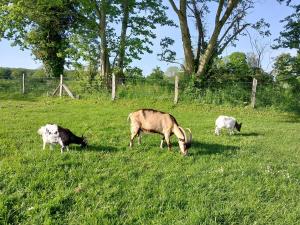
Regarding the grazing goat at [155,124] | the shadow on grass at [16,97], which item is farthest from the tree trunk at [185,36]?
the grazing goat at [155,124]

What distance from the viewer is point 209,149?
32.1ft

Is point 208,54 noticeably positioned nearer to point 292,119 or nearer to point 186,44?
point 186,44

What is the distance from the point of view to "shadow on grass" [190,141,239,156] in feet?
30.8

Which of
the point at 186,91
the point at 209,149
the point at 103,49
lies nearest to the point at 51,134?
the point at 209,149

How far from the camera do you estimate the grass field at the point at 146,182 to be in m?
5.83

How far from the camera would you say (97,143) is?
9.74m

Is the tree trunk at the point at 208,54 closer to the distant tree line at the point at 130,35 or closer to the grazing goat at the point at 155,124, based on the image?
the distant tree line at the point at 130,35

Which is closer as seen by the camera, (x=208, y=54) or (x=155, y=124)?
(x=155, y=124)

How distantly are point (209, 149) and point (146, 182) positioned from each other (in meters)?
3.19

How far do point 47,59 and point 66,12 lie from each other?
7.90 meters

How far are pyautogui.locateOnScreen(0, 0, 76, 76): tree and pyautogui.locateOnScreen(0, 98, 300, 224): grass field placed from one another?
16646 mm

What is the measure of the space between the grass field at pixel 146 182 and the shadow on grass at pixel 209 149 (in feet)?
0.08

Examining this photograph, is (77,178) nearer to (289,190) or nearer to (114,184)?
(114,184)

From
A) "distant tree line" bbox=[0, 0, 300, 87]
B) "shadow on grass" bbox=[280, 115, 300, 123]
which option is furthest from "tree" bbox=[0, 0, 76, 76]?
"shadow on grass" bbox=[280, 115, 300, 123]
